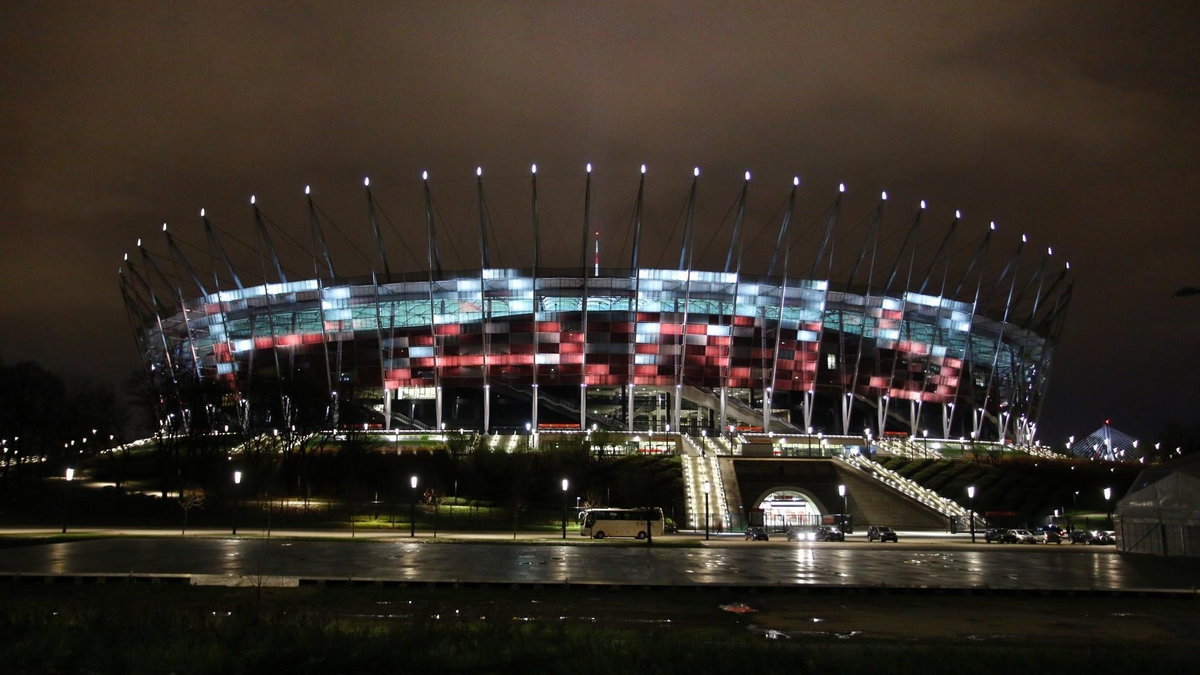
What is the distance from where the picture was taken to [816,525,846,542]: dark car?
60.7 m

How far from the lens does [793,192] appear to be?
101 m

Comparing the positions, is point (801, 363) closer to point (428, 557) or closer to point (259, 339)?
point (259, 339)

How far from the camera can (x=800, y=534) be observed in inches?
2495

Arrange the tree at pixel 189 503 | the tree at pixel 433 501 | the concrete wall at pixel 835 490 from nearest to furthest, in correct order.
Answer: the tree at pixel 189 503 < the tree at pixel 433 501 < the concrete wall at pixel 835 490

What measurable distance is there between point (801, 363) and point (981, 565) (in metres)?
83.8

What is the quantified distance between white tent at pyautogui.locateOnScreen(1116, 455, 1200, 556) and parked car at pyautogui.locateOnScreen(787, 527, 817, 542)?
63.3 ft

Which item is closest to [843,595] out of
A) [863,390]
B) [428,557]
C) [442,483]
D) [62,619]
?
[428,557]

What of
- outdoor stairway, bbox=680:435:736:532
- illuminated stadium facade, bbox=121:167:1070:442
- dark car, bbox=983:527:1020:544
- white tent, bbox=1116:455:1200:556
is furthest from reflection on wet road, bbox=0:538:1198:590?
illuminated stadium facade, bbox=121:167:1070:442

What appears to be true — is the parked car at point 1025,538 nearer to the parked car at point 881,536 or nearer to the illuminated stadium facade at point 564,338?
the parked car at point 881,536

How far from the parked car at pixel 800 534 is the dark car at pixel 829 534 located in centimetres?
42

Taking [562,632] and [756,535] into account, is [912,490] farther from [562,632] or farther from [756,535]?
[562,632]

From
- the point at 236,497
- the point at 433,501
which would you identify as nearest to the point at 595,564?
the point at 433,501

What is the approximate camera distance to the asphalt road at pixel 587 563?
3030 cm

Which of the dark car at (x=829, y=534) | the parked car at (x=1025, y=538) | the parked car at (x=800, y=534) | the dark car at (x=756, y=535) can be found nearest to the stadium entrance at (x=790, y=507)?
the parked car at (x=800, y=534)
